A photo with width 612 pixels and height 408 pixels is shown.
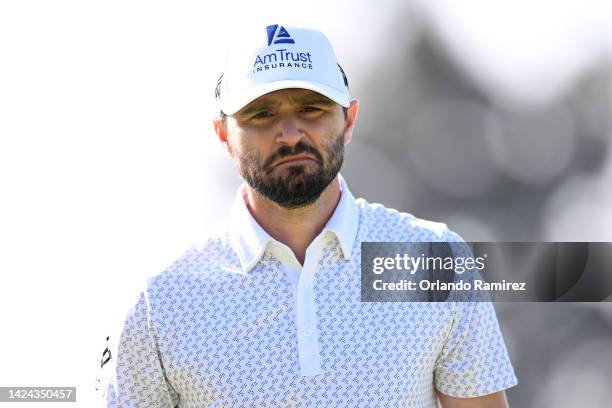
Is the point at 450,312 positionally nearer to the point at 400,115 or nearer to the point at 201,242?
the point at 201,242

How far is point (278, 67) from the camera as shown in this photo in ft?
6.97

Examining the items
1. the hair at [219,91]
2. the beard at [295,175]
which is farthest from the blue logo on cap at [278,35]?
the beard at [295,175]

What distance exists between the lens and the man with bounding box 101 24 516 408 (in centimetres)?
201

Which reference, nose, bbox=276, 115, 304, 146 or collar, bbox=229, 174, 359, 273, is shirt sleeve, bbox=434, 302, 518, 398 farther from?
nose, bbox=276, 115, 304, 146

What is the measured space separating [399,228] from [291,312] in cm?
30

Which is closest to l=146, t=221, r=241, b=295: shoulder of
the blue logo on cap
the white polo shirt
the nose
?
the white polo shirt

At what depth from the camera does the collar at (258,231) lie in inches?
82.5

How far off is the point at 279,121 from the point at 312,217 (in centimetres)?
20

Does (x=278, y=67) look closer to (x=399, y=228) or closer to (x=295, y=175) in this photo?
(x=295, y=175)

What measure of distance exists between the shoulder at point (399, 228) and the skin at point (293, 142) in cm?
8

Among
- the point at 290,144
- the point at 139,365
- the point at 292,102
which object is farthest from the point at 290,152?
the point at 139,365

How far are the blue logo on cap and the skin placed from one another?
5.9 inches

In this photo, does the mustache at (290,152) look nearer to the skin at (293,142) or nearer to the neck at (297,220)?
the skin at (293,142)

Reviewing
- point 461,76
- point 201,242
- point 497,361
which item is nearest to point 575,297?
point 497,361
